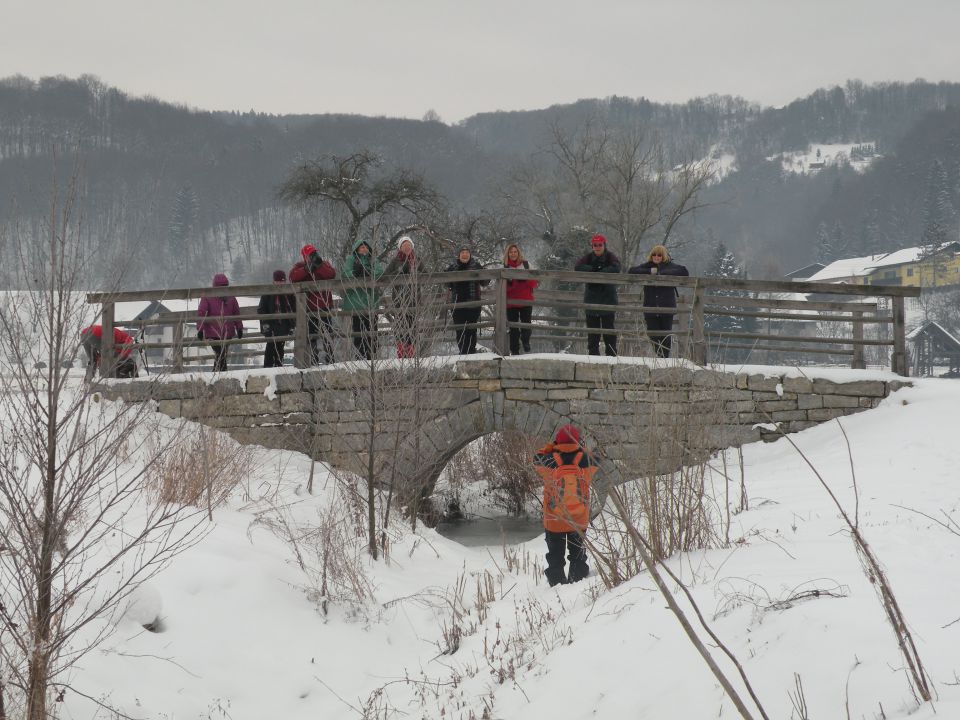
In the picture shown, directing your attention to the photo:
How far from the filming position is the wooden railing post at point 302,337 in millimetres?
10875

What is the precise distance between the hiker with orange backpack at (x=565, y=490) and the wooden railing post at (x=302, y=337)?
4703 mm

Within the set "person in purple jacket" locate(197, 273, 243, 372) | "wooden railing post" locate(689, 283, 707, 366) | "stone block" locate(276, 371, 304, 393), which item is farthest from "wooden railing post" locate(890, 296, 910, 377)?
"person in purple jacket" locate(197, 273, 243, 372)

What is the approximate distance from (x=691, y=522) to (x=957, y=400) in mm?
5810

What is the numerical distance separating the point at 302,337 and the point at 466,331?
1.97 metres

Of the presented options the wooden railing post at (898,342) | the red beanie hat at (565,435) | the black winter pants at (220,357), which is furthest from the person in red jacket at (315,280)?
the wooden railing post at (898,342)

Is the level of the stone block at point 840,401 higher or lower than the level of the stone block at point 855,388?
lower

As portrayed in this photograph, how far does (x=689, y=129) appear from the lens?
594ft

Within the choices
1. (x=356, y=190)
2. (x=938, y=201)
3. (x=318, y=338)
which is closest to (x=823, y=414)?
(x=318, y=338)

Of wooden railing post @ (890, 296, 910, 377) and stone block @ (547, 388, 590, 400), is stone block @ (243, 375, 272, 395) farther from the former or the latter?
wooden railing post @ (890, 296, 910, 377)

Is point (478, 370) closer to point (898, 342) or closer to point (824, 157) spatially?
point (898, 342)

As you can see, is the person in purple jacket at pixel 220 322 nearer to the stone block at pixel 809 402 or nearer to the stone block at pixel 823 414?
the stone block at pixel 809 402

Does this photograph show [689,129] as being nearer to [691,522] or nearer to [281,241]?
[281,241]

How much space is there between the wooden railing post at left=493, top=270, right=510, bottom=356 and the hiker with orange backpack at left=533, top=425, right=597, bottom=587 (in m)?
3.53

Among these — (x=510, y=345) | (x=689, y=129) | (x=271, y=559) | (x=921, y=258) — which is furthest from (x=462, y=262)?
(x=689, y=129)
